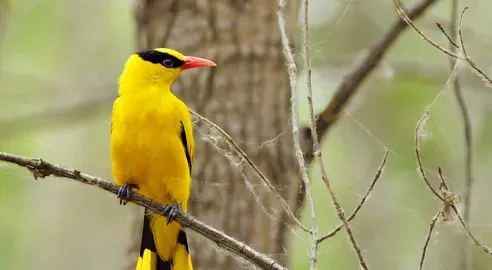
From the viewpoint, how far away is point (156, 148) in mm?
2756

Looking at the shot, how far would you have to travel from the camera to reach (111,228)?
21.1ft

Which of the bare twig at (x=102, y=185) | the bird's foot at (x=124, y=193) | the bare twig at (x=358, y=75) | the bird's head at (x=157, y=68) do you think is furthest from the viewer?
the bare twig at (x=358, y=75)

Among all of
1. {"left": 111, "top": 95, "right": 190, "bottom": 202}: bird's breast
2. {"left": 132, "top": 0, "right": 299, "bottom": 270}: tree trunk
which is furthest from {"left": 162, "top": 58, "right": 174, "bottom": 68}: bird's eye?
{"left": 132, "top": 0, "right": 299, "bottom": 270}: tree trunk

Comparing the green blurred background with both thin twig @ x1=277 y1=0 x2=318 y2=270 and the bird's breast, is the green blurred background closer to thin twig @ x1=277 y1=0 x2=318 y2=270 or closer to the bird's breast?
the bird's breast

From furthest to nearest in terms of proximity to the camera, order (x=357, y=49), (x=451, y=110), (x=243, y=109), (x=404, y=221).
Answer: (x=357, y=49)
(x=451, y=110)
(x=404, y=221)
(x=243, y=109)

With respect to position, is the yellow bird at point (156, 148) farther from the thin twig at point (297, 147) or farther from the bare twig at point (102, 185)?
the thin twig at point (297, 147)

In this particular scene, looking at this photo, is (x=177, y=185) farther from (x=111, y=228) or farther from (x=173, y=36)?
(x=111, y=228)

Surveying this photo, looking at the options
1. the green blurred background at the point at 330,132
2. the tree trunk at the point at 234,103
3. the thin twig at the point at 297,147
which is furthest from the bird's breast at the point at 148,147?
the thin twig at the point at 297,147

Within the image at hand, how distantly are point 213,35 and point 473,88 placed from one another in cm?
175

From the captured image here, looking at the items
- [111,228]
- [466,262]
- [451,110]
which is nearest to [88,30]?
[111,228]

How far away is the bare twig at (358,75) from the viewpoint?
321 centimetres

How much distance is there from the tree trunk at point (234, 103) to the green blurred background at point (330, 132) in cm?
27

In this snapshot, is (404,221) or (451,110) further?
(451,110)

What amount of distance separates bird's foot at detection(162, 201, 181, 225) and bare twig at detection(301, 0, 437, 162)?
72cm
